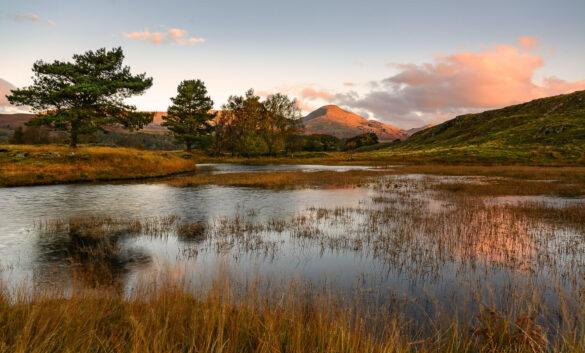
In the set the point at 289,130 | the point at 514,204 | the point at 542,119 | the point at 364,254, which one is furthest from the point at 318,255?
the point at 542,119

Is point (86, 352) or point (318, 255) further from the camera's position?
point (318, 255)

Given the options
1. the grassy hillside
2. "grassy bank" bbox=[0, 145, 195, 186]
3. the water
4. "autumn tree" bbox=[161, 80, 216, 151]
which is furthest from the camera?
"autumn tree" bbox=[161, 80, 216, 151]

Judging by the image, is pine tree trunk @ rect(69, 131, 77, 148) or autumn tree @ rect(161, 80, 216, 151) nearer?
pine tree trunk @ rect(69, 131, 77, 148)

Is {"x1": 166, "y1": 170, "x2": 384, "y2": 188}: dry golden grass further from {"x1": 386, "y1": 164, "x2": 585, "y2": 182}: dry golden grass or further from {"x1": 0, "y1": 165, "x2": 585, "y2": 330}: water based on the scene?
{"x1": 386, "y1": 164, "x2": 585, "y2": 182}: dry golden grass

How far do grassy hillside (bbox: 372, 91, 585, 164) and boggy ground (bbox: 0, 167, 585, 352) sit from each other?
231ft

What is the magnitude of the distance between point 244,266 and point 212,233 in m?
4.95

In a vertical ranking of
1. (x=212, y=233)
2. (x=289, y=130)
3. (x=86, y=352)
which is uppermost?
(x=289, y=130)

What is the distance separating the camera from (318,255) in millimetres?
10906

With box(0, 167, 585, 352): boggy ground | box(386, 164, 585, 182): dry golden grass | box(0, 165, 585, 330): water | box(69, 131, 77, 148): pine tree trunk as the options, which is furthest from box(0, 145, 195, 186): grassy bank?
box(386, 164, 585, 182): dry golden grass

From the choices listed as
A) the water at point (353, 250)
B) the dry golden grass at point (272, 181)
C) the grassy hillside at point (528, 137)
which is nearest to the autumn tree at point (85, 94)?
the dry golden grass at point (272, 181)

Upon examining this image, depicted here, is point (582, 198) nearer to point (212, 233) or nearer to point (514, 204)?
point (514, 204)

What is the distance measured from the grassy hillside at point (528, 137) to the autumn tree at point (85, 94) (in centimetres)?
7731

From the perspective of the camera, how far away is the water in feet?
27.2

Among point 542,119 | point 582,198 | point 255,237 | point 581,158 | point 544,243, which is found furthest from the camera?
point 542,119
